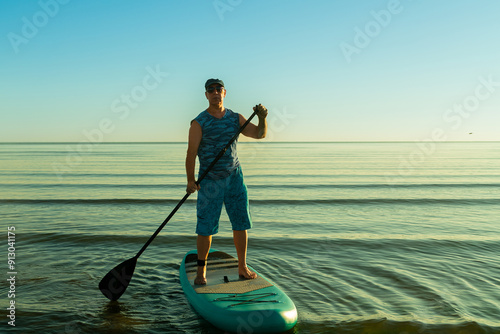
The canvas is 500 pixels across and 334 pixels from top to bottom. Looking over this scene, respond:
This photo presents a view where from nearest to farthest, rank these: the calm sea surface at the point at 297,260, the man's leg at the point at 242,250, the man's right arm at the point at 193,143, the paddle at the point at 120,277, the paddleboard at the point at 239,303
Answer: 1. the paddleboard at the point at 239,303
2. the calm sea surface at the point at 297,260
3. the man's right arm at the point at 193,143
4. the paddle at the point at 120,277
5. the man's leg at the point at 242,250

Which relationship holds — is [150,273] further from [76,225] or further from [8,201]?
[8,201]

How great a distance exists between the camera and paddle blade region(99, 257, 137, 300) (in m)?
5.32

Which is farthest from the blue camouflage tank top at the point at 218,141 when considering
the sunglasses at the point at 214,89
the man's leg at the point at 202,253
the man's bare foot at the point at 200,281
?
the man's bare foot at the point at 200,281

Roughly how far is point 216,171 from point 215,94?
1.04 metres

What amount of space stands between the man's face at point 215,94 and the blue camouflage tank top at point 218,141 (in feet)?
Answer: 0.64

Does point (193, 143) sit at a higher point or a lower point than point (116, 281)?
higher

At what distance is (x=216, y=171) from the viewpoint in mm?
5098

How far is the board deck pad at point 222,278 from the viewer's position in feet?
16.0

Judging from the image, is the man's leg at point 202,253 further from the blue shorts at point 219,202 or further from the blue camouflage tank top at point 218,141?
the blue camouflage tank top at point 218,141

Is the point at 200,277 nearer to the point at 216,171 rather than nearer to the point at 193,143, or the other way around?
the point at 216,171

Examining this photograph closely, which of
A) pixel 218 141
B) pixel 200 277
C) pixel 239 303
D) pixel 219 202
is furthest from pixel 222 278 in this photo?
pixel 218 141

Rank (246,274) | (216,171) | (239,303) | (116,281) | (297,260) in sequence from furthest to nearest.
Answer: (297,260)
(116,281)
(246,274)
(216,171)
(239,303)

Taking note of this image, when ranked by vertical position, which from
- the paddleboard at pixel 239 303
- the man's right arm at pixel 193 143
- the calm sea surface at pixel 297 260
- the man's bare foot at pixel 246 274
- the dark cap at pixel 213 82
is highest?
the dark cap at pixel 213 82

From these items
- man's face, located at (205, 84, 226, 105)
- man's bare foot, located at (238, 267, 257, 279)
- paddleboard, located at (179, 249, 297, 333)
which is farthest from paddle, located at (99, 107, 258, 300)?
man's bare foot, located at (238, 267, 257, 279)
